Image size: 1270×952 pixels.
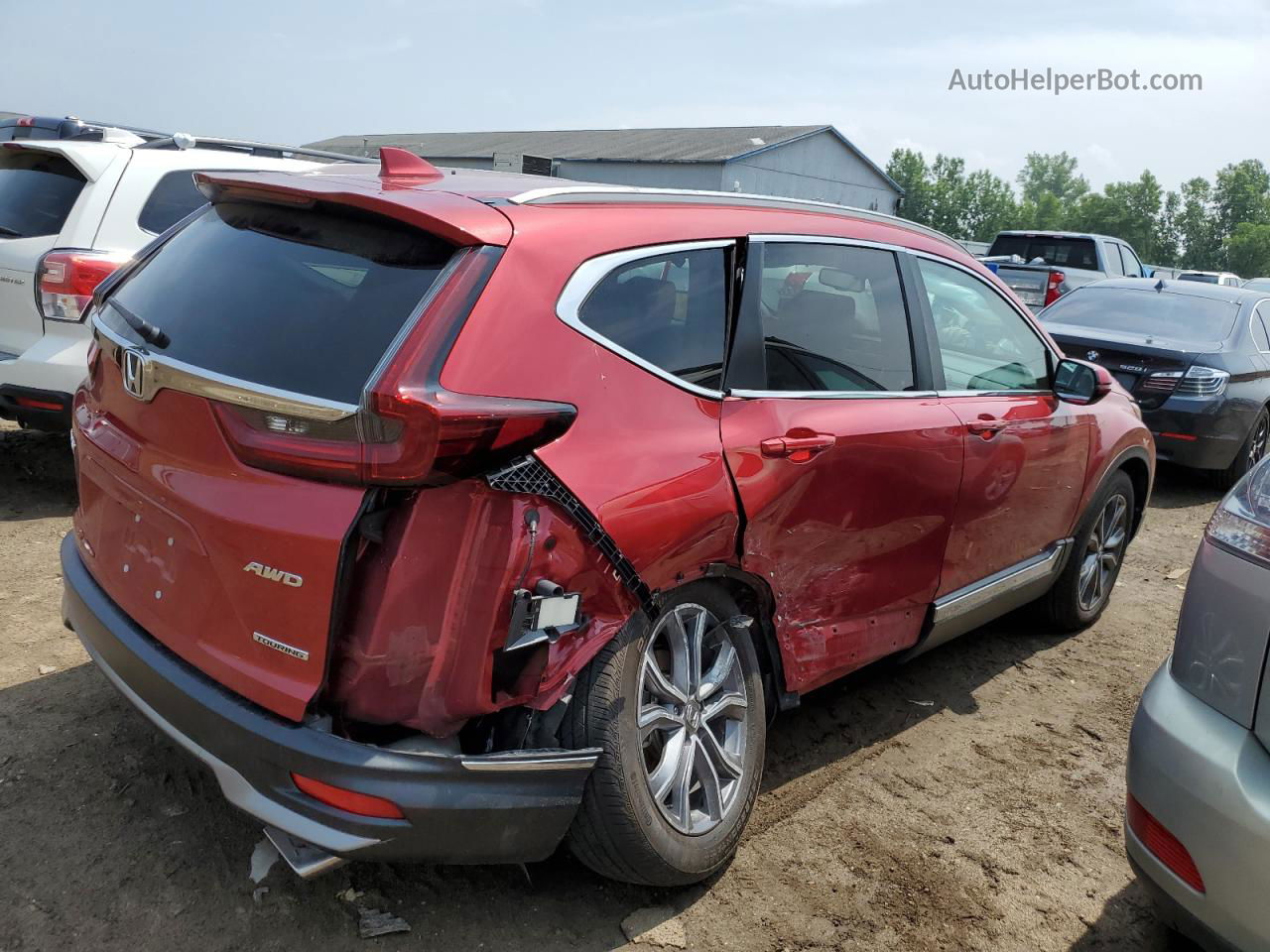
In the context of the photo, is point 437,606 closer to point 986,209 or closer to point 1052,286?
point 1052,286

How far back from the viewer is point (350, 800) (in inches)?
86.7

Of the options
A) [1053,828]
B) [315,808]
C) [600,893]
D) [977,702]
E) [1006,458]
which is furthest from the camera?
[977,702]

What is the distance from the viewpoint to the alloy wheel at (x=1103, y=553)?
492cm

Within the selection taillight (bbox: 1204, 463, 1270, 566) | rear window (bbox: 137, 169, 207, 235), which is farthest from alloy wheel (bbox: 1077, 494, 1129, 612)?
rear window (bbox: 137, 169, 207, 235)

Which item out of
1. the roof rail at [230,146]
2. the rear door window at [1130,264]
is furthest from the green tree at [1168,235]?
the roof rail at [230,146]

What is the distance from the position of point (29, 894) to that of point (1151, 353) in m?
7.74

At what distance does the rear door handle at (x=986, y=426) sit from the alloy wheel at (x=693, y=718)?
137cm

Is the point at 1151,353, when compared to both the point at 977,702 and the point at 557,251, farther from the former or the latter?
the point at 557,251

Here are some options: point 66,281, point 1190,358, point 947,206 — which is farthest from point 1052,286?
point 947,206

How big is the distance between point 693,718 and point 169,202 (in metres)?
4.36

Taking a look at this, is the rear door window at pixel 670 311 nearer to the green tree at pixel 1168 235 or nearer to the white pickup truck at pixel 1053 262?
the white pickup truck at pixel 1053 262

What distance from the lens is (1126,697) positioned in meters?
4.40

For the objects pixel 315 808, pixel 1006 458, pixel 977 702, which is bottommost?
pixel 977 702

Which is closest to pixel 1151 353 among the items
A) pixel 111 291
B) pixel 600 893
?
pixel 600 893
